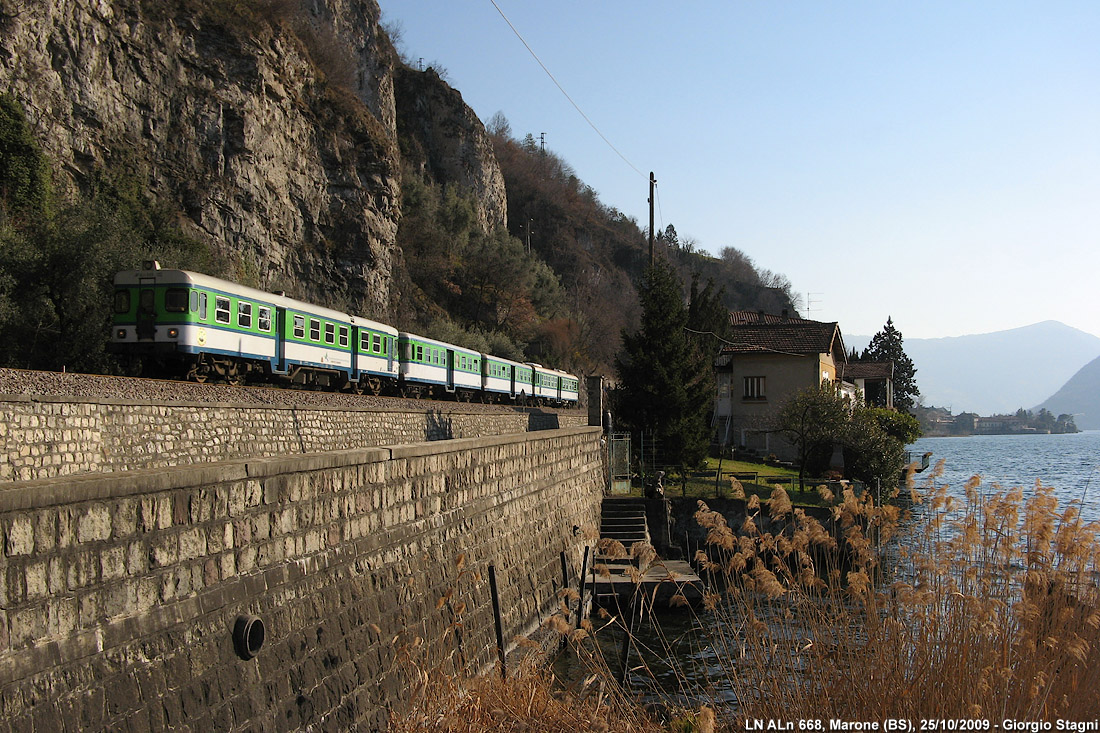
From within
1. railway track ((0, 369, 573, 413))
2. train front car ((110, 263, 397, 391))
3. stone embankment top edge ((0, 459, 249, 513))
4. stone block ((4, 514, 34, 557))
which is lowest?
stone block ((4, 514, 34, 557))

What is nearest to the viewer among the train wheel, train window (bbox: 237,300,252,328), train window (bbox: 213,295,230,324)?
the train wheel

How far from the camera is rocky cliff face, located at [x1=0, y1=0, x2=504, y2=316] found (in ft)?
91.9

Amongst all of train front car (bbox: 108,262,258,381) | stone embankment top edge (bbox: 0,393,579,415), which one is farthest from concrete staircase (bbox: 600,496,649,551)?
train front car (bbox: 108,262,258,381)

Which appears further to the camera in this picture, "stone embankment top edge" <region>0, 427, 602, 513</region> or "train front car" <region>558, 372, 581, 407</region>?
"train front car" <region>558, 372, 581, 407</region>

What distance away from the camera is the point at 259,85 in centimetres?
3625

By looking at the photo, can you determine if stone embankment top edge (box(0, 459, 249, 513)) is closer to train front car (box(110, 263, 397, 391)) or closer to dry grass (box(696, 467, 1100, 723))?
dry grass (box(696, 467, 1100, 723))

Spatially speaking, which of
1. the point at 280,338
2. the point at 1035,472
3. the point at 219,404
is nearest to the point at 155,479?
the point at 219,404

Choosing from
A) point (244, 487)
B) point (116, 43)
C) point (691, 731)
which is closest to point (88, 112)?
point (116, 43)

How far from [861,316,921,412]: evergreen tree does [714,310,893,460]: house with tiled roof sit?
36733 millimetres

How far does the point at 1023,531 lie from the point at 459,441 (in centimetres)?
653

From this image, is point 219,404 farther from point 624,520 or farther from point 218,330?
point 624,520

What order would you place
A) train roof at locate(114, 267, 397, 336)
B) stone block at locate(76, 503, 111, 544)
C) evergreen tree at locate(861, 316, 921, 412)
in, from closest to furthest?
1. stone block at locate(76, 503, 111, 544)
2. train roof at locate(114, 267, 397, 336)
3. evergreen tree at locate(861, 316, 921, 412)

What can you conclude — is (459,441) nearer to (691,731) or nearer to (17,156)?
(691,731)

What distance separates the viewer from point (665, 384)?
102ft
